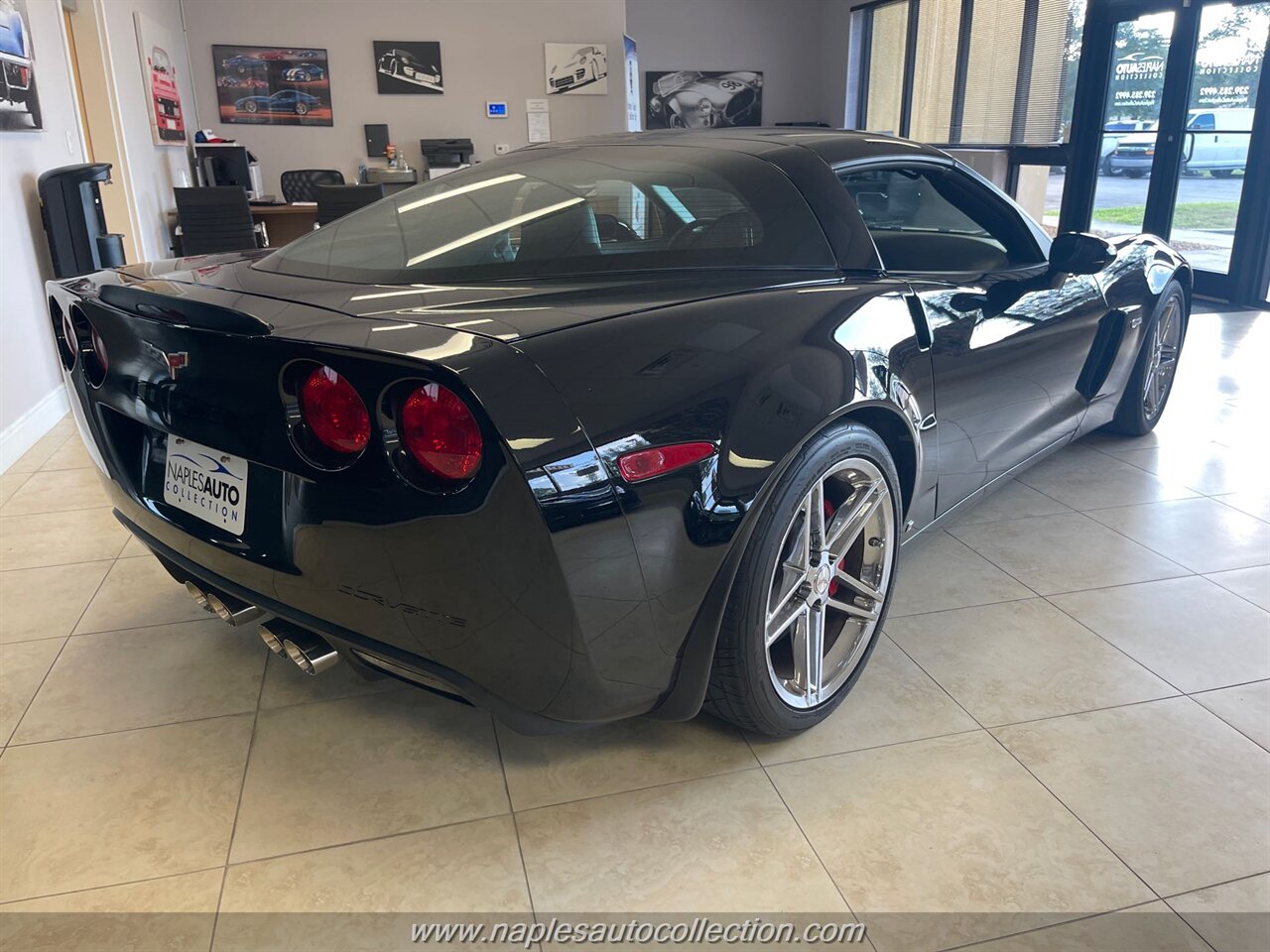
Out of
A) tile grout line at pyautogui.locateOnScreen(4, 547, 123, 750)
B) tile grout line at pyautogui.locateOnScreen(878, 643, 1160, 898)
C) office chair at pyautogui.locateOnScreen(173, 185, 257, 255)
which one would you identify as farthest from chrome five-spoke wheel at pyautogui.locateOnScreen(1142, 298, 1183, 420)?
office chair at pyautogui.locateOnScreen(173, 185, 257, 255)

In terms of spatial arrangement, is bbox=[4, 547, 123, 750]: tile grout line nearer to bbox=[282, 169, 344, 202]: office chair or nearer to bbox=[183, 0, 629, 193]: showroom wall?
bbox=[282, 169, 344, 202]: office chair

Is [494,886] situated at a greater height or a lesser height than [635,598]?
lesser

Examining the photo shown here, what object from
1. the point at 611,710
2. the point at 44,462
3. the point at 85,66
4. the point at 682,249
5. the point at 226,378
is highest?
the point at 85,66

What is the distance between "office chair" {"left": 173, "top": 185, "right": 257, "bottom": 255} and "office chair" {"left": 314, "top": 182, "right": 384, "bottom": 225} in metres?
0.47

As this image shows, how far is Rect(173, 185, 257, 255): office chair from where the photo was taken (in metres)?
5.79

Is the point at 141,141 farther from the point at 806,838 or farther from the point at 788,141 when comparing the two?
the point at 806,838

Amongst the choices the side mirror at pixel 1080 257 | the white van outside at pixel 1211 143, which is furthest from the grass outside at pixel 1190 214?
the side mirror at pixel 1080 257

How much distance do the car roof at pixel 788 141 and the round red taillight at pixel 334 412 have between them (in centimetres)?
100

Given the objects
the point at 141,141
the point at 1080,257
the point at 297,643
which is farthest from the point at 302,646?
the point at 141,141

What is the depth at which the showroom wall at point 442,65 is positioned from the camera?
8297 millimetres

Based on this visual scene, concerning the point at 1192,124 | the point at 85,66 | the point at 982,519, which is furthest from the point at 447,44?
the point at 982,519

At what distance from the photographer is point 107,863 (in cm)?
141

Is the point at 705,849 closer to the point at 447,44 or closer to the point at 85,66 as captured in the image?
the point at 85,66

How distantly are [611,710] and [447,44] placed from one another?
335 inches
